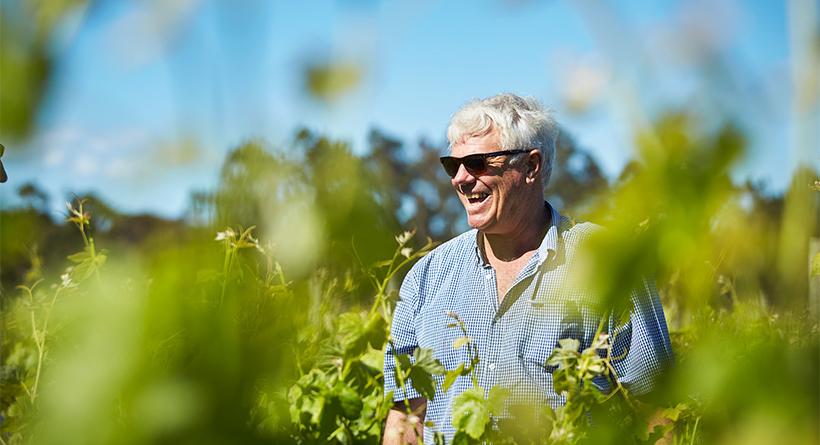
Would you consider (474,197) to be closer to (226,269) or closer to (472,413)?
(472,413)

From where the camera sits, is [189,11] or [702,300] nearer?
[189,11]

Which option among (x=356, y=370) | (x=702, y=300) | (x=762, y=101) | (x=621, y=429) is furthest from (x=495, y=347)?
Result: (x=762, y=101)

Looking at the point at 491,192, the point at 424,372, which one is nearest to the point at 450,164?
the point at 491,192

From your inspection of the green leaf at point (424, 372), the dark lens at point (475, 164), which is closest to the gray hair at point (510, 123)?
the dark lens at point (475, 164)

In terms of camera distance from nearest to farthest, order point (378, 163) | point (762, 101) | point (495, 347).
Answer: point (762, 101)
point (378, 163)
point (495, 347)

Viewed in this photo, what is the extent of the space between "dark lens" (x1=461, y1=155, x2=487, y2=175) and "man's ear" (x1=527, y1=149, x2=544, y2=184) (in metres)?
0.20

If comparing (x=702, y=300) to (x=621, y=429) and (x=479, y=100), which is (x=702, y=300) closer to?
(x=621, y=429)

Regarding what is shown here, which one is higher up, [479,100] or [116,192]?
[116,192]

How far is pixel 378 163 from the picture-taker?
0.42m

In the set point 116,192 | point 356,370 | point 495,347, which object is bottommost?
point 495,347

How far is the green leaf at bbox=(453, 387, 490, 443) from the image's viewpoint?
1.01 m

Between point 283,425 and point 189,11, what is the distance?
0.37 metres

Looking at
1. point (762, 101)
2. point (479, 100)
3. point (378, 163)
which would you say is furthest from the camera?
point (479, 100)

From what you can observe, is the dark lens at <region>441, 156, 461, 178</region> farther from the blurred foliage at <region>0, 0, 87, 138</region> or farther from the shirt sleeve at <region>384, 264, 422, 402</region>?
the blurred foliage at <region>0, 0, 87, 138</region>
